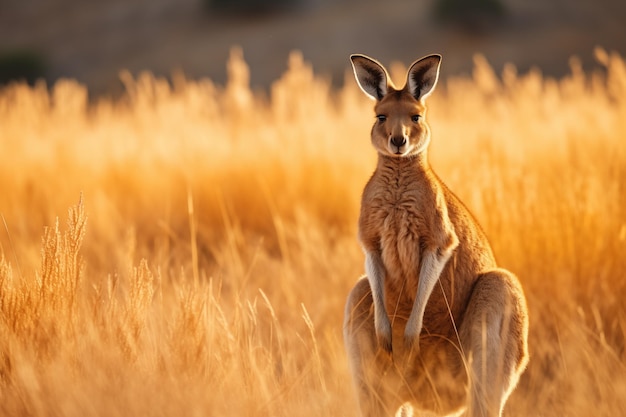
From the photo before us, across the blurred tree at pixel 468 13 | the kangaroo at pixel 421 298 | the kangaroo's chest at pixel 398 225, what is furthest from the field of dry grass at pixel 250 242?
the blurred tree at pixel 468 13

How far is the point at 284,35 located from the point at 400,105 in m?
25.8

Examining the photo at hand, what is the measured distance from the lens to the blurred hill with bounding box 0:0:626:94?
2462 centimetres

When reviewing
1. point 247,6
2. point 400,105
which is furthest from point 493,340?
point 247,6

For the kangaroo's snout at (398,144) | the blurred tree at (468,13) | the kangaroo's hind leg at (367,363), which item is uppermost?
A: the blurred tree at (468,13)

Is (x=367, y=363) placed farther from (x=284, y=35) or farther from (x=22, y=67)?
(x=22, y=67)

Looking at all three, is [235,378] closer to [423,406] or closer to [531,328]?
[423,406]

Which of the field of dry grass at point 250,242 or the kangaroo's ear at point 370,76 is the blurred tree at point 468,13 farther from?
the kangaroo's ear at point 370,76

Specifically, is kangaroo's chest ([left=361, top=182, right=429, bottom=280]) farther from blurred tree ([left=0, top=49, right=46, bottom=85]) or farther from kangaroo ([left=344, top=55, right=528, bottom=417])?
blurred tree ([left=0, top=49, right=46, bottom=85])

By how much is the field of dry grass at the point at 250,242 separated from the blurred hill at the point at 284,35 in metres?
15.7

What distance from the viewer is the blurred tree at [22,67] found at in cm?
2720

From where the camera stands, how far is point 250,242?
5.66 m

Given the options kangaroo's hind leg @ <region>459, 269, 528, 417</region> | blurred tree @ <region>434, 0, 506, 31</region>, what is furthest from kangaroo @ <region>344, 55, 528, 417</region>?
blurred tree @ <region>434, 0, 506, 31</region>

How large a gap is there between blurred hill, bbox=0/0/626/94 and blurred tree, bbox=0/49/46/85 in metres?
0.39

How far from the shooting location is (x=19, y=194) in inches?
258
